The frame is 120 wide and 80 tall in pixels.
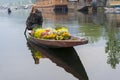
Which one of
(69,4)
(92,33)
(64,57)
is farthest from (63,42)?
(69,4)

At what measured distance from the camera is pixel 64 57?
16.3m

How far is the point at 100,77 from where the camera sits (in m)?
12.3

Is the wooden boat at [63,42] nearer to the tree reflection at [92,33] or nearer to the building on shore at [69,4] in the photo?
the tree reflection at [92,33]

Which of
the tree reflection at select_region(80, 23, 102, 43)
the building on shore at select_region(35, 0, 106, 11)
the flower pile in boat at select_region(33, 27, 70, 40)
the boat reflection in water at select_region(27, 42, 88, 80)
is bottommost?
the building on shore at select_region(35, 0, 106, 11)

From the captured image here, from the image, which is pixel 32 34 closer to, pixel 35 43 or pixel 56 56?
pixel 35 43

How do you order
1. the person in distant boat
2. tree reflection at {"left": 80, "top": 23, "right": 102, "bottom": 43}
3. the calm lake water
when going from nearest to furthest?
the calm lake water → the person in distant boat → tree reflection at {"left": 80, "top": 23, "right": 102, "bottom": 43}

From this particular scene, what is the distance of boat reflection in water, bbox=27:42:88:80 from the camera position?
13430 mm

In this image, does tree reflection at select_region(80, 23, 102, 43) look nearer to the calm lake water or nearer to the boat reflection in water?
the calm lake water

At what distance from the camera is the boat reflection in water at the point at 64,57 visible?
13430mm

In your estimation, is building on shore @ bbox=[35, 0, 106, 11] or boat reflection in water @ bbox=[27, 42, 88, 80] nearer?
boat reflection in water @ bbox=[27, 42, 88, 80]

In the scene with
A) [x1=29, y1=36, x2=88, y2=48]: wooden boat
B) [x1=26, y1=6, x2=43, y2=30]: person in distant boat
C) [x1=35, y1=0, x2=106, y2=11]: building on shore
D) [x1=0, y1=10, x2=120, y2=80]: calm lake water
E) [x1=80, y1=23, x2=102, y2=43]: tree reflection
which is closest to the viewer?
[x1=0, y1=10, x2=120, y2=80]: calm lake water

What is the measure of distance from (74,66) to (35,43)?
588cm

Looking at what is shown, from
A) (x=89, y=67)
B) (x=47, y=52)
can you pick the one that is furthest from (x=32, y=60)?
(x=89, y=67)

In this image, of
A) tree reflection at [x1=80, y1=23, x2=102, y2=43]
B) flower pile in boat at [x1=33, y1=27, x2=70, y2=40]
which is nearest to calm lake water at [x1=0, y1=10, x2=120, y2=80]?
flower pile in boat at [x1=33, y1=27, x2=70, y2=40]
